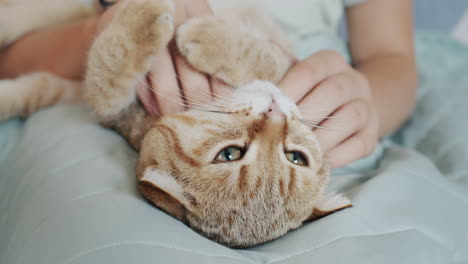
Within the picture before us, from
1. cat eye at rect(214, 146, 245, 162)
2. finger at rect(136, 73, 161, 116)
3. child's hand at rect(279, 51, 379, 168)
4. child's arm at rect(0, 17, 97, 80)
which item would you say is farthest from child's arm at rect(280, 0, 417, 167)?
child's arm at rect(0, 17, 97, 80)

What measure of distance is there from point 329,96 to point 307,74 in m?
0.08

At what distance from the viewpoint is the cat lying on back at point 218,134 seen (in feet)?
2.39

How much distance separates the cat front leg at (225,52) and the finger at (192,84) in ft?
0.06

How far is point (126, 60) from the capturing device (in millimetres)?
893

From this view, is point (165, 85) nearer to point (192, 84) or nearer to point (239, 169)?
point (192, 84)

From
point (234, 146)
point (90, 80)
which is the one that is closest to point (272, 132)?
point (234, 146)

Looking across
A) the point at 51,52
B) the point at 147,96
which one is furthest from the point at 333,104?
the point at 51,52

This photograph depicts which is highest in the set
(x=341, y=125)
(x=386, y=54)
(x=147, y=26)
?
(x=147, y=26)

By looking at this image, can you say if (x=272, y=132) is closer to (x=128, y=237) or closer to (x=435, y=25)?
(x=128, y=237)

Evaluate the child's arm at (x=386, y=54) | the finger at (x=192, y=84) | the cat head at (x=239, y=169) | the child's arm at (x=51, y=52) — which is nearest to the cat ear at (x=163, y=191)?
the cat head at (x=239, y=169)

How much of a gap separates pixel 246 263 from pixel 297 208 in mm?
214

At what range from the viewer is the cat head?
72cm

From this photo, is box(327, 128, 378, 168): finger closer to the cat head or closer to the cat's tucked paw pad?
the cat head

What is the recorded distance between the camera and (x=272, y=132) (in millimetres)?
797
